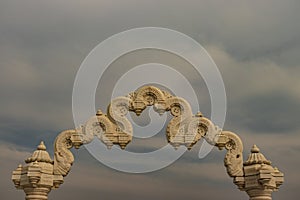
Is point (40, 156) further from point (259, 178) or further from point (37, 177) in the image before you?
point (259, 178)

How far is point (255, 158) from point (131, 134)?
4.87m

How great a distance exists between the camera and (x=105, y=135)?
56.9ft

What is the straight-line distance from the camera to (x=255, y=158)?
17312 millimetres

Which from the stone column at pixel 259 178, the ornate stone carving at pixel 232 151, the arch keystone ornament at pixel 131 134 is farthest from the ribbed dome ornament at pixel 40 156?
the stone column at pixel 259 178

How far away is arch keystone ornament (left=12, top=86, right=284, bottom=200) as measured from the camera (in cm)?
1712

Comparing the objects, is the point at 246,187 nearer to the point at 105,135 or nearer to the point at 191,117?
the point at 191,117

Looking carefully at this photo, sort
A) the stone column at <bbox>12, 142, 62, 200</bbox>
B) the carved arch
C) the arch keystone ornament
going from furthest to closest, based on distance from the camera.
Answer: the carved arch < the arch keystone ornament < the stone column at <bbox>12, 142, 62, 200</bbox>

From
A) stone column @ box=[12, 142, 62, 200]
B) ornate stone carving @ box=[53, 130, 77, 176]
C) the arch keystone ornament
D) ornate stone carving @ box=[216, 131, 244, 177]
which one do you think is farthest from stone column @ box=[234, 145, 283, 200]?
stone column @ box=[12, 142, 62, 200]

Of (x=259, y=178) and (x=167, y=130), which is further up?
(x=167, y=130)

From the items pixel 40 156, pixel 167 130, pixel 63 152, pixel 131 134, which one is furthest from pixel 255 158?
pixel 40 156

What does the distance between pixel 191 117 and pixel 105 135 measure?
3.41m

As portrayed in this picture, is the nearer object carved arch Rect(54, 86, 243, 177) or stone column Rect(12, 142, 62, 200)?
stone column Rect(12, 142, 62, 200)

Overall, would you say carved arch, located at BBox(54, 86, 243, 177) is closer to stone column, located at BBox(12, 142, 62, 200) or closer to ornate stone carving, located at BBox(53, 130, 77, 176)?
ornate stone carving, located at BBox(53, 130, 77, 176)

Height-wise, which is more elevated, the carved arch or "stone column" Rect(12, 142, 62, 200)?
the carved arch
